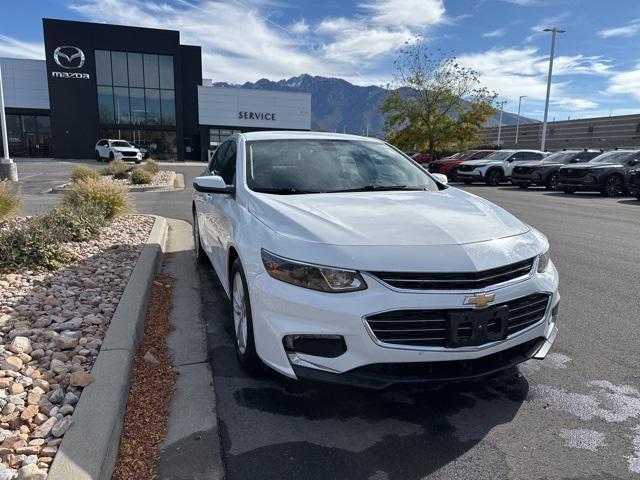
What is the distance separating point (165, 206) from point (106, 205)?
4.22 m

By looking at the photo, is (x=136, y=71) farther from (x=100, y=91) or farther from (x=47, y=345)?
(x=47, y=345)

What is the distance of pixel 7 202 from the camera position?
7531 millimetres

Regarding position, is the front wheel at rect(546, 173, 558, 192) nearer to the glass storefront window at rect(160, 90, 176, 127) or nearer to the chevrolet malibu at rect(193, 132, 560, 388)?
the chevrolet malibu at rect(193, 132, 560, 388)

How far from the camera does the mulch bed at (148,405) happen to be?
257 cm

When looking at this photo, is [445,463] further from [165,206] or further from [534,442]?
[165,206]

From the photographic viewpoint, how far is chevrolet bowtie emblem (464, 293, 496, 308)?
2.65m

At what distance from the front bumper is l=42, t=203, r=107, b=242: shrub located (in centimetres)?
426

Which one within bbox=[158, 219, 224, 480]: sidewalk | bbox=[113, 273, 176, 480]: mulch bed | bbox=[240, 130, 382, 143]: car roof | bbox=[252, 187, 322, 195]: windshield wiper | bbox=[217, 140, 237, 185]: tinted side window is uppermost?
bbox=[240, 130, 382, 143]: car roof

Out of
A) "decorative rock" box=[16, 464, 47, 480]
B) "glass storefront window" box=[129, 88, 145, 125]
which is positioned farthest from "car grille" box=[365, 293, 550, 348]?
"glass storefront window" box=[129, 88, 145, 125]

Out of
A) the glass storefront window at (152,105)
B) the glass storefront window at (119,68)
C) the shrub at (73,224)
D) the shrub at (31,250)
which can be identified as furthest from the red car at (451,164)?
the glass storefront window at (119,68)

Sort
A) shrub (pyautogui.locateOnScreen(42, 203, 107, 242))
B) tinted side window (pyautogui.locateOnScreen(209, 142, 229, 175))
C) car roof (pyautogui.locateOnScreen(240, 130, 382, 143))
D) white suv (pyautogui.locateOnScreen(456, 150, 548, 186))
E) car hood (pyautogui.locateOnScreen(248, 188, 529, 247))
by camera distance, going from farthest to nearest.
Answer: white suv (pyautogui.locateOnScreen(456, 150, 548, 186))
shrub (pyautogui.locateOnScreen(42, 203, 107, 242))
tinted side window (pyautogui.locateOnScreen(209, 142, 229, 175))
car roof (pyautogui.locateOnScreen(240, 130, 382, 143))
car hood (pyautogui.locateOnScreen(248, 188, 529, 247))

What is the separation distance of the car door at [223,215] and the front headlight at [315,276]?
0.99 m

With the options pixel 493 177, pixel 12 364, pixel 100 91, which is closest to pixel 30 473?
pixel 12 364

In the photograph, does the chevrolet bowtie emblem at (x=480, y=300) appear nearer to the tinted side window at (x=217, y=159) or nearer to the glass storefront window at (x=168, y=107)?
the tinted side window at (x=217, y=159)
